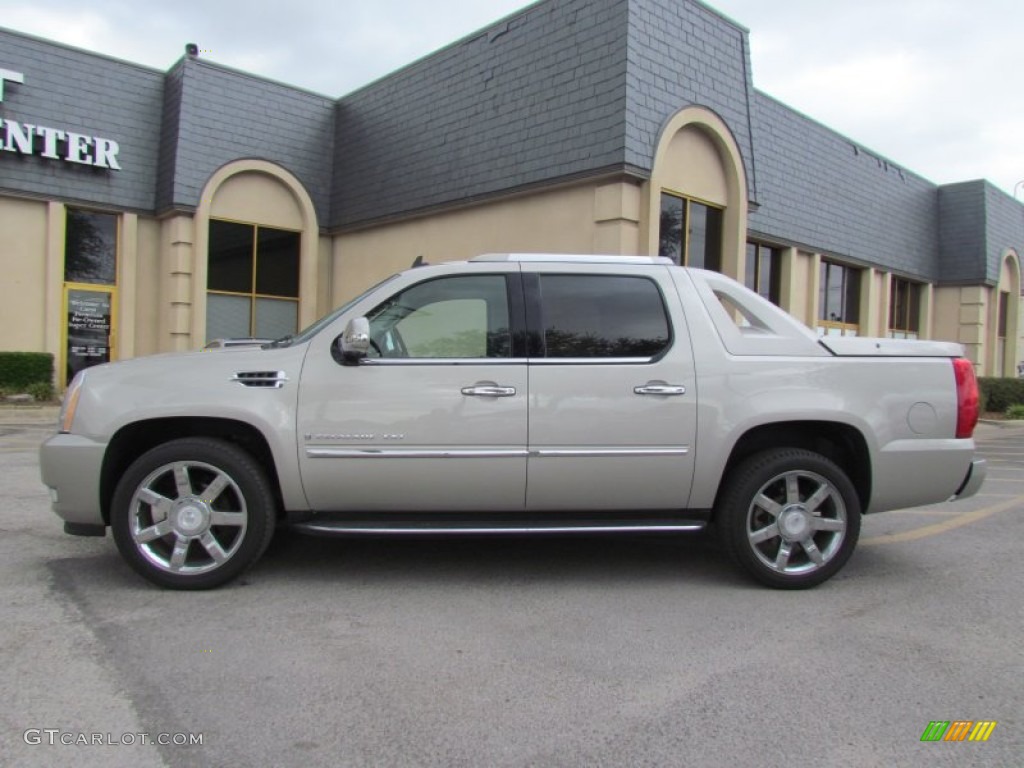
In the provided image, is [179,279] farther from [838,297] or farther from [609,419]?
[838,297]

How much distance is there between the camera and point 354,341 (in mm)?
3969

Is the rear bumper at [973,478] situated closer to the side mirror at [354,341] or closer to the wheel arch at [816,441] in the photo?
the wheel arch at [816,441]

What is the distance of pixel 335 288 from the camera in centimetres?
1692

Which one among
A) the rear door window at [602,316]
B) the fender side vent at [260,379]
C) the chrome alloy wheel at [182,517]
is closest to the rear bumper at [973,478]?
the rear door window at [602,316]

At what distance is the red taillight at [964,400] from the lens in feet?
14.7

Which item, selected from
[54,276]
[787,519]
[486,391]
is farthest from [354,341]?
[54,276]

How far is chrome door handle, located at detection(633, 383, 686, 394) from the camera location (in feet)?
14.0

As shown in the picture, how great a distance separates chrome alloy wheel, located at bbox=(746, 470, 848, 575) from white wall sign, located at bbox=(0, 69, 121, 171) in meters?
14.7

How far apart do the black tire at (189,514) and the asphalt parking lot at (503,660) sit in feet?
0.51

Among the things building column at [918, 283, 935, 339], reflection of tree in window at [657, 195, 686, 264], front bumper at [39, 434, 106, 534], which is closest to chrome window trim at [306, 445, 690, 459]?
front bumper at [39, 434, 106, 534]

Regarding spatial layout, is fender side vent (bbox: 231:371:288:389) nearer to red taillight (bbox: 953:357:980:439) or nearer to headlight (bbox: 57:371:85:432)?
headlight (bbox: 57:371:85:432)

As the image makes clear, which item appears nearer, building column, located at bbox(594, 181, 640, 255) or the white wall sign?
building column, located at bbox(594, 181, 640, 255)

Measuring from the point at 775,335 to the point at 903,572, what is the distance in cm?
181

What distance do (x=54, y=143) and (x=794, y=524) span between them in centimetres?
1491
